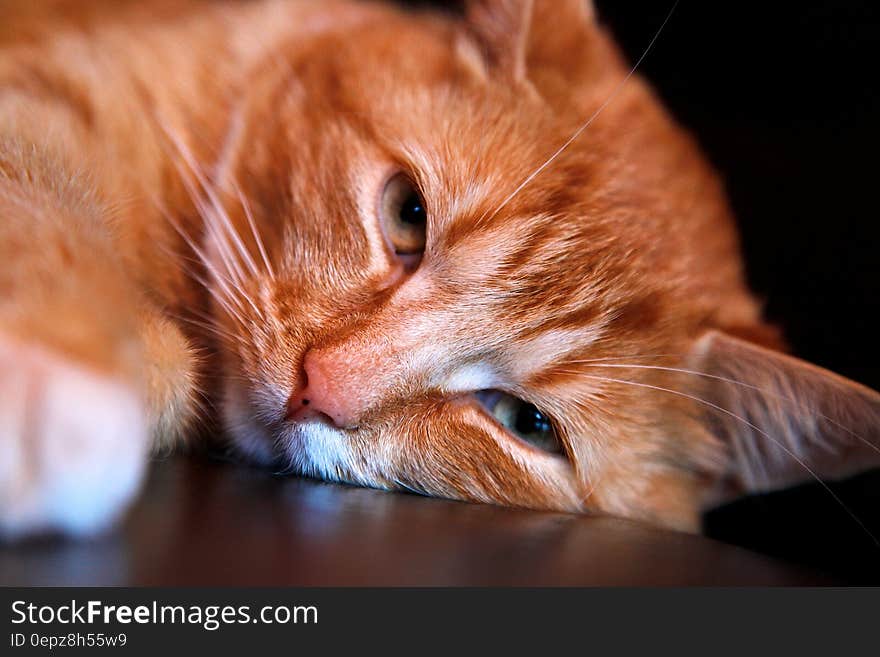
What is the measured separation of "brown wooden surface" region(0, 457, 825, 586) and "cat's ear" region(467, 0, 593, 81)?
0.88m

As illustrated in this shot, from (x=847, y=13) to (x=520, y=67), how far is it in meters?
0.96

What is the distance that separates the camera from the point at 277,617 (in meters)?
0.76

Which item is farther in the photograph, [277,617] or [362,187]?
[362,187]

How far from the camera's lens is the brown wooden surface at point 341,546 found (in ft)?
2.56

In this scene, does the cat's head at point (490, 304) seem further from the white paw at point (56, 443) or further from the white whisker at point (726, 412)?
the white paw at point (56, 443)

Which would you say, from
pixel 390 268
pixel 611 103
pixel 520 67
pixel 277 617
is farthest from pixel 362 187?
pixel 277 617

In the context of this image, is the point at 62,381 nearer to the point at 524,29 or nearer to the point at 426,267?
the point at 426,267

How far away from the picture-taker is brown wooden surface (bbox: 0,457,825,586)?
781 millimetres

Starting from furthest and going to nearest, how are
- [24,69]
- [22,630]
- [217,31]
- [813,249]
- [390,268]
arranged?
[813,249]
[217,31]
[24,69]
[390,268]
[22,630]

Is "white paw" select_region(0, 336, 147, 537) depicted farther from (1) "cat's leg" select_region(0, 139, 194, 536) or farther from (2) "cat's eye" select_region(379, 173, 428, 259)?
(2) "cat's eye" select_region(379, 173, 428, 259)

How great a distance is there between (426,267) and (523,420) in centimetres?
33

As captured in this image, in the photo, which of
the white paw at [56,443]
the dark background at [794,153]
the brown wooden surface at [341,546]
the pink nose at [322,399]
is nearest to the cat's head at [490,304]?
the pink nose at [322,399]

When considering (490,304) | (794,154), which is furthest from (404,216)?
(794,154)

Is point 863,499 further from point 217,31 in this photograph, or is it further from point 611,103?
point 217,31
